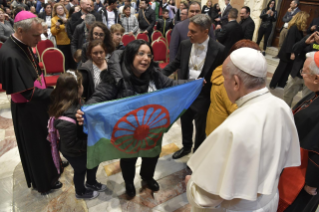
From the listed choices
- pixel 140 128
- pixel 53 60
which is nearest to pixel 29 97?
pixel 140 128

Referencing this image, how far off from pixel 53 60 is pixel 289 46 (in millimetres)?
4673

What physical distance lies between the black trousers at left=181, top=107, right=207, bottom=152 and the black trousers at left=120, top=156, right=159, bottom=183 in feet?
2.38

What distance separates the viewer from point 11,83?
187cm

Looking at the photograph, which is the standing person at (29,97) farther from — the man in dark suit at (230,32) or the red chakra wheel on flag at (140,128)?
the man in dark suit at (230,32)

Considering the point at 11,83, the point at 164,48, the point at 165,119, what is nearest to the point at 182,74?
the point at 165,119

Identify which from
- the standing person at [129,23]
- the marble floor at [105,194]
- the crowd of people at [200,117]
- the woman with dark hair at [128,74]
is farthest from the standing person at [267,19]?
the woman with dark hair at [128,74]

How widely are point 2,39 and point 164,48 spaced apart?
127 inches

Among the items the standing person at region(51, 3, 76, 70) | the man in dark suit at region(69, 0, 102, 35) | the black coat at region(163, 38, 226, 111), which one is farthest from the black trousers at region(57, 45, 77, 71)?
the black coat at region(163, 38, 226, 111)

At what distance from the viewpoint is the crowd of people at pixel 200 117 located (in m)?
1.07

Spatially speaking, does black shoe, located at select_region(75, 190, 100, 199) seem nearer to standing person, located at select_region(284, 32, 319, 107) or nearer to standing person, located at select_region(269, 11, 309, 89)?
standing person, located at select_region(284, 32, 319, 107)

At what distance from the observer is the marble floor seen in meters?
2.29

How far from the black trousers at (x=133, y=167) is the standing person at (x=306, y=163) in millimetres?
1170

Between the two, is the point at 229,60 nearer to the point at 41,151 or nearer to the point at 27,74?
the point at 27,74

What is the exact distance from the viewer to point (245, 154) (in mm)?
1027
